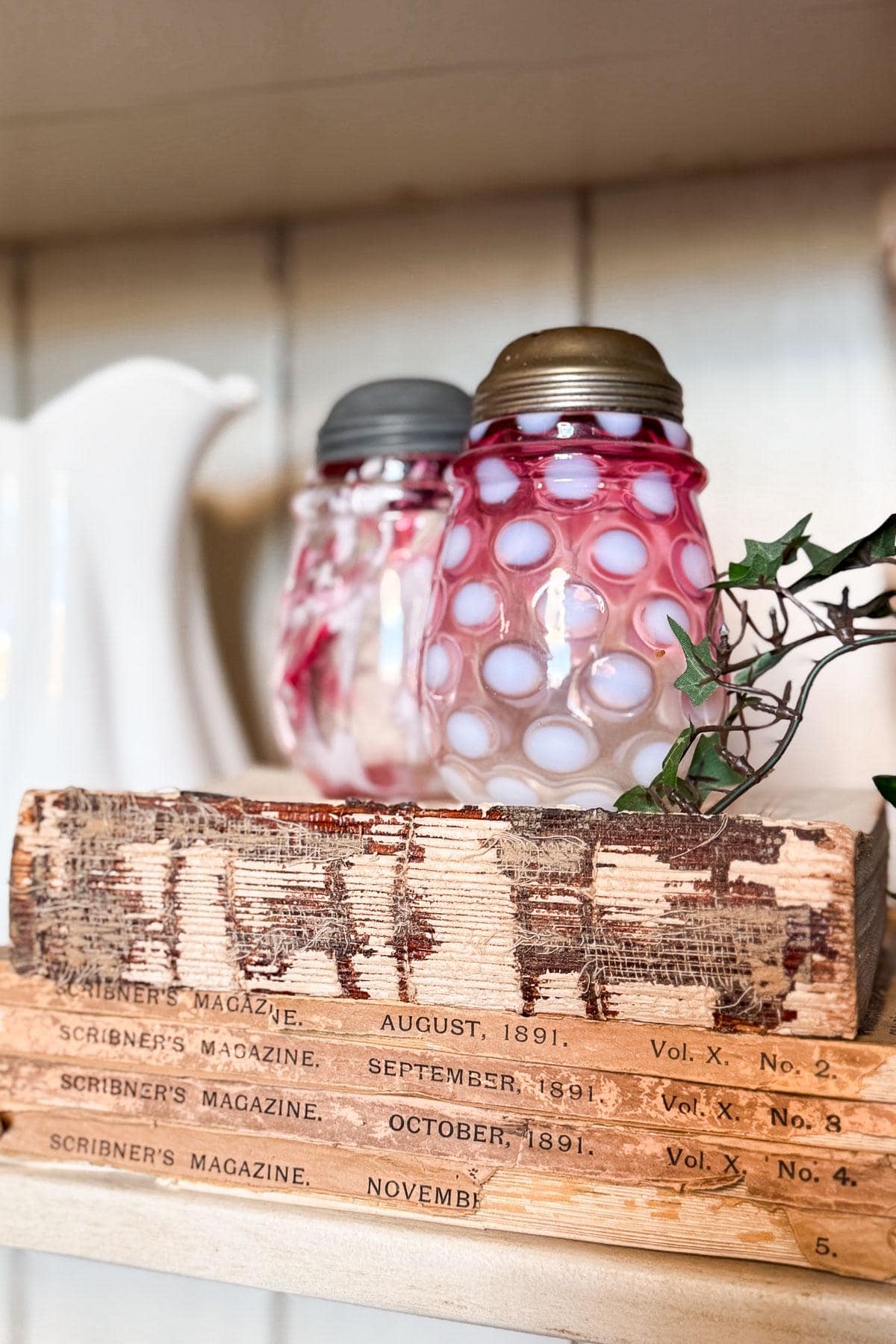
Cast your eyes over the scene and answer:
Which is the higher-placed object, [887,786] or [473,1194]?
[887,786]

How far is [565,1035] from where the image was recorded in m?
0.35

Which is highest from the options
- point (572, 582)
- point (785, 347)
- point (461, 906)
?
point (785, 347)

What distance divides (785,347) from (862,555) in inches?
10.1

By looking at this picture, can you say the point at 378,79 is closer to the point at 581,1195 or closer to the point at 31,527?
the point at 31,527

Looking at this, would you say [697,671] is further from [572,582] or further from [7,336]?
[7,336]

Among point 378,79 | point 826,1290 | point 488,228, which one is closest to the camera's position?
point 826,1290

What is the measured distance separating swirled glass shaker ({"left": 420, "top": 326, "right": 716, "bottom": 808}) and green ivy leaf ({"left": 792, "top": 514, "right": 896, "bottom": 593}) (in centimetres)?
5

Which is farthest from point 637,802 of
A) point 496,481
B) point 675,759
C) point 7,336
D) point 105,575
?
point 7,336

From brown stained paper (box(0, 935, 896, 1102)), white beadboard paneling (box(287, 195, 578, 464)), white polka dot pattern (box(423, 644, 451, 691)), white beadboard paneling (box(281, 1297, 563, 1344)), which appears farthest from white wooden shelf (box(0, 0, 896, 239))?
white beadboard paneling (box(281, 1297, 563, 1344))

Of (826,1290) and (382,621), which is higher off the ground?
(382,621)

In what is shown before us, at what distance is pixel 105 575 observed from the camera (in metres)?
0.54

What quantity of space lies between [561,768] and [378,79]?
0.96 ft

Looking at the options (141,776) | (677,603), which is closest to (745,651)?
(677,603)

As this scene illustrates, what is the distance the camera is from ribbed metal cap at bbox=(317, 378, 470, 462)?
485 millimetres
